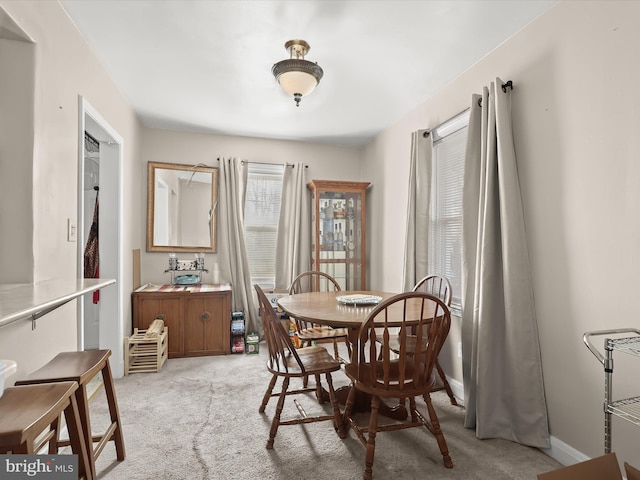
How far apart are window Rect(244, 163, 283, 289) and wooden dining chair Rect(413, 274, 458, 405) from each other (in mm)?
2010

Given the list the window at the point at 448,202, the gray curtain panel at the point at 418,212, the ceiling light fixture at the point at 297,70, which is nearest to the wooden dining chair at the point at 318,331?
the gray curtain panel at the point at 418,212

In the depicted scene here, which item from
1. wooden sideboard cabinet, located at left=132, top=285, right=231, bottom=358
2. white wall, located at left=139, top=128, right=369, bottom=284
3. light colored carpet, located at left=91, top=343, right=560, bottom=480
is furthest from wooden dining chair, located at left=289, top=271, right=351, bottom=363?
white wall, located at left=139, top=128, right=369, bottom=284

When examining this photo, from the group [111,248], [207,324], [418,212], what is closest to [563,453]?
[418,212]

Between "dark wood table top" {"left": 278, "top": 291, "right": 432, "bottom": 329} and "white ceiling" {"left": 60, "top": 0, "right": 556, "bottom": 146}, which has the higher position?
"white ceiling" {"left": 60, "top": 0, "right": 556, "bottom": 146}

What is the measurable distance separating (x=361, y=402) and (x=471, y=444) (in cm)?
70

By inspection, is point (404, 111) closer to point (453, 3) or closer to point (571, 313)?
point (453, 3)

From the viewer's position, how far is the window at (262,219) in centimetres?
440

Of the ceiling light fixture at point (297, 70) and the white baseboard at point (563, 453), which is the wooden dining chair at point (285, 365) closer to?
the white baseboard at point (563, 453)

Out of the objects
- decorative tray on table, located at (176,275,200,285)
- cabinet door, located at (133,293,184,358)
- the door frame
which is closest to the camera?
the door frame

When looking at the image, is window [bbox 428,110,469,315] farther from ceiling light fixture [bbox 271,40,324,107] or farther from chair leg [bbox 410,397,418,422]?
ceiling light fixture [bbox 271,40,324,107]

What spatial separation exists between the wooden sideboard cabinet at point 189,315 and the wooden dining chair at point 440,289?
2.01m

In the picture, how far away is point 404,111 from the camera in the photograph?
3.50 meters

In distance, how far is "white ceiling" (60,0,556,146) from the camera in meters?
2.00

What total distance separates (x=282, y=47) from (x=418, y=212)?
1.72 metres
